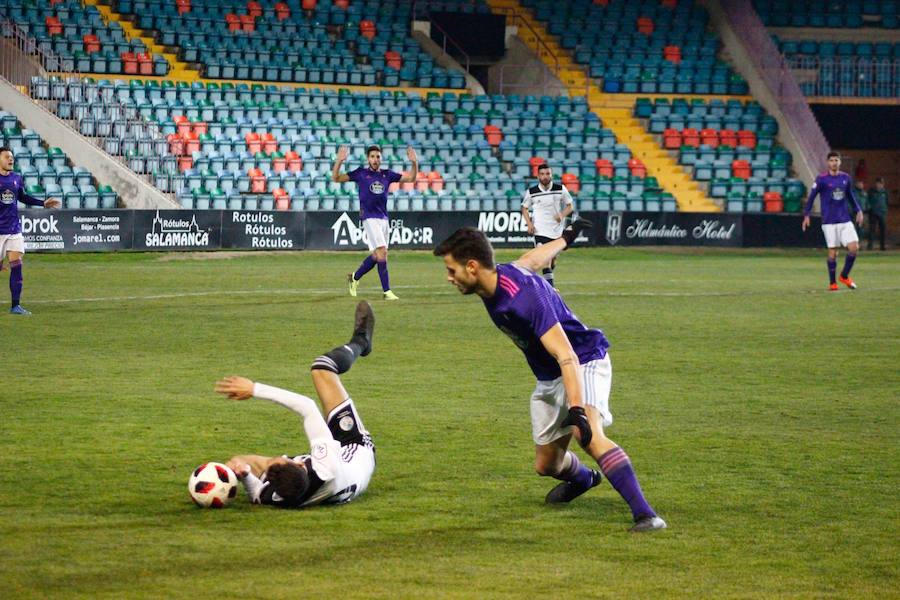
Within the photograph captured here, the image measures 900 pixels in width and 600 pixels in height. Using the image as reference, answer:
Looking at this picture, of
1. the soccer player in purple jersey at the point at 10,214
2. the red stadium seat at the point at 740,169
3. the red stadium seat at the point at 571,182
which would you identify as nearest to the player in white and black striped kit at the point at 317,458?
the soccer player in purple jersey at the point at 10,214

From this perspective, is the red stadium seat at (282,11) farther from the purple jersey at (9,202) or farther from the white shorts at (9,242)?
the white shorts at (9,242)

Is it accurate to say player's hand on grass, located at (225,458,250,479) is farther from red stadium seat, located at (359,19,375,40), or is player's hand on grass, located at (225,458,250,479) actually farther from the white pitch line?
red stadium seat, located at (359,19,375,40)

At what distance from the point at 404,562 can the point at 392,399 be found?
4913 millimetres

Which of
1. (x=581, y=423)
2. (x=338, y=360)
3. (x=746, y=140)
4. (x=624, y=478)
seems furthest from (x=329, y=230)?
(x=581, y=423)

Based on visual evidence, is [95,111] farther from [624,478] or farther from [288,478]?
[624,478]

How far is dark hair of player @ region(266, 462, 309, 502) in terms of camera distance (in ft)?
23.1

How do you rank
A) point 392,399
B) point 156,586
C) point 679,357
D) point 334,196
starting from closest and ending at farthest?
point 156,586 → point 392,399 → point 679,357 → point 334,196

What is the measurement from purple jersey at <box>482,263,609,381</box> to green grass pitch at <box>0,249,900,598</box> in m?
0.86

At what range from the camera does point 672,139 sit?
129 ft

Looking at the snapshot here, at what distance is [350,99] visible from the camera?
36.1 meters

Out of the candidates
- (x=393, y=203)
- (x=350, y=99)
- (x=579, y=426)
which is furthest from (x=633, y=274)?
(x=579, y=426)

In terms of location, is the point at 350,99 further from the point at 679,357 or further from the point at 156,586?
the point at 156,586

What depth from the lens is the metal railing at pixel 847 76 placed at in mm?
40781

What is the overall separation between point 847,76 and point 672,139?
616cm
